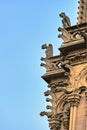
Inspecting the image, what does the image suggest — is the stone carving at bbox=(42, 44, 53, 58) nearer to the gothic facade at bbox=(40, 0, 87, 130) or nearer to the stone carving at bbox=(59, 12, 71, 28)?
the gothic facade at bbox=(40, 0, 87, 130)

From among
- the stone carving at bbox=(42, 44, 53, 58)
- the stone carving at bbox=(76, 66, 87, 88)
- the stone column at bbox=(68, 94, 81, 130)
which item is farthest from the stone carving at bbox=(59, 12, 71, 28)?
the stone carving at bbox=(42, 44, 53, 58)

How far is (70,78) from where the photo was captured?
19.2 meters

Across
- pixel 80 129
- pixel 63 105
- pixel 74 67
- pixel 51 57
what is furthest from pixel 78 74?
pixel 51 57

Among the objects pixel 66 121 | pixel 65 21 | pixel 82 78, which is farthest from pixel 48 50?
pixel 82 78

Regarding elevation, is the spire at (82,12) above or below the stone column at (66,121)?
above

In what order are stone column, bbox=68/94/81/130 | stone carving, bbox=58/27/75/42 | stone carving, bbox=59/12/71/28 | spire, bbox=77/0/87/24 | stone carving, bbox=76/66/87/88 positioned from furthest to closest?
spire, bbox=77/0/87/24 < stone carving, bbox=59/12/71/28 < stone carving, bbox=58/27/75/42 < stone carving, bbox=76/66/87/88 < stone column, bbox=68/94/81/130

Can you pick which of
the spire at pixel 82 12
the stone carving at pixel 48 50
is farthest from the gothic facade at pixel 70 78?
the stone carving at pixel 48 50

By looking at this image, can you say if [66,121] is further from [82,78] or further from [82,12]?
[82,12]

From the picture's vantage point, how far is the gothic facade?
18.4 m

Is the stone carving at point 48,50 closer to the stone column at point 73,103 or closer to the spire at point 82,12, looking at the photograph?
the spire at point 82,12

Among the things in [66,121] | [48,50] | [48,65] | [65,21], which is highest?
[48,50]

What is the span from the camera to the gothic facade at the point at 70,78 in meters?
18.4

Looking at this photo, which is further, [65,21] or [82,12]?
[82,12]

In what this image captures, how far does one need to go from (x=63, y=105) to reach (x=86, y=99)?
5.64 metres
